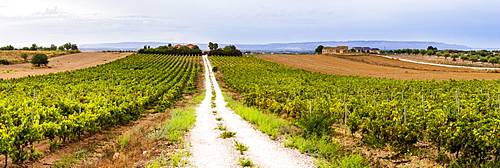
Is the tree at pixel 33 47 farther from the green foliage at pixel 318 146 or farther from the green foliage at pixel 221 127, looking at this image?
the green foliage at pixel 318 146

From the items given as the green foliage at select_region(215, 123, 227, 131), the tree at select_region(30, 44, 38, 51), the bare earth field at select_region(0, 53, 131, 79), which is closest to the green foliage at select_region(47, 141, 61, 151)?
the green foliage at select_region(215, 123, 227, 131)

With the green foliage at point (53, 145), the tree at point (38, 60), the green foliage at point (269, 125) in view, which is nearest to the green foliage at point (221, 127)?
the green foliage at point (269, 125)

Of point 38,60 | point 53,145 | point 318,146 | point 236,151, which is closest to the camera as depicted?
point 53,145

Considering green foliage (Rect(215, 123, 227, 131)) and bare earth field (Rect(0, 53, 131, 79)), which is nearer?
green foliage (Rect(215, 123, 227, 131))

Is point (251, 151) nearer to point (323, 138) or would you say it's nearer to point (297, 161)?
point (297, 161)

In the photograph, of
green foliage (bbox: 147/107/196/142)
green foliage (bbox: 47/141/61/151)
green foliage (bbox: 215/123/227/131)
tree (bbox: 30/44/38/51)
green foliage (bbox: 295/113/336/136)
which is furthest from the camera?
tree (bbox: 30/44/38/51)

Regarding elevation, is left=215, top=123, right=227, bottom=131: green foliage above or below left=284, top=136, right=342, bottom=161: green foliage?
below

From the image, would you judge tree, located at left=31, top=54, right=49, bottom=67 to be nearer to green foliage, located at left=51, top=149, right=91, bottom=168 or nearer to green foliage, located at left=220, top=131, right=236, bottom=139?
green foliage, located at left=51, top=149, right=91, bottom=168

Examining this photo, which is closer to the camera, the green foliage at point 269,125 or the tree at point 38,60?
the green foliage at point 269,125

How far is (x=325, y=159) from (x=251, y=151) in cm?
262

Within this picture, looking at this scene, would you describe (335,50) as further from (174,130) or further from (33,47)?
(174,130)

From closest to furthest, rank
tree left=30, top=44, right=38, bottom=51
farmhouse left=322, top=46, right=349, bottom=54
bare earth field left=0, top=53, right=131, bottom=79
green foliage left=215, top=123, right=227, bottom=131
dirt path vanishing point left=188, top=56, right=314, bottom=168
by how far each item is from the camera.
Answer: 1. dirt path vanishing point left=188, top=56, right=314, bottom=168
2. green foliage left=215, top=123, right=227, bottom=131
3. bare earth field left=0, top=53, right=131, bottom=79
4. farmhouse left=322, top=46, right=349, bottom=54
5. tree left=30, top=44, right=38, bottom=51

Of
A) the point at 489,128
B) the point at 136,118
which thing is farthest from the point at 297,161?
the point at 136,118

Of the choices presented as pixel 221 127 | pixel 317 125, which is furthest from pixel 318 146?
pixel 221 127
